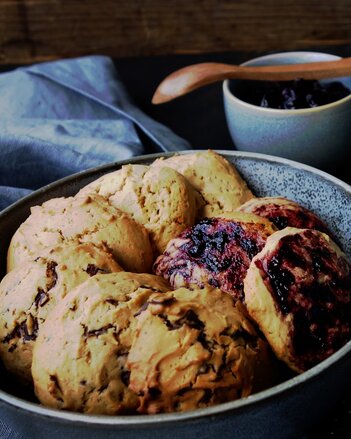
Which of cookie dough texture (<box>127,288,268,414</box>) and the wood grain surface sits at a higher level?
cookie dough texture (<box>127,288,268,414</box>)

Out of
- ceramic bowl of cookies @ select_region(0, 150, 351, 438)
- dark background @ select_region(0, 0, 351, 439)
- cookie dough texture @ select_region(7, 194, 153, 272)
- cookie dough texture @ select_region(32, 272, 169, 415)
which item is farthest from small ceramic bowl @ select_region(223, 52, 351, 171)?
dark background @ select_region(0, 0, 351, 439)

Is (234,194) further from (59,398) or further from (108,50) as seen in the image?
(108,50)

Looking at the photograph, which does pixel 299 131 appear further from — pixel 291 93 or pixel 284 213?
pixel 284 213

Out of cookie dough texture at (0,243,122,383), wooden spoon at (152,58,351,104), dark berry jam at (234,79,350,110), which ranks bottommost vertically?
cookie dough texture at (0,243,122,383)

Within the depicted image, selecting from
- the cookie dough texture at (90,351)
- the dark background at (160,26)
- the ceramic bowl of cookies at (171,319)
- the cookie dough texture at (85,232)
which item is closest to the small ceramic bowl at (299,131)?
the ceramic bowl of cookies at (171,319)

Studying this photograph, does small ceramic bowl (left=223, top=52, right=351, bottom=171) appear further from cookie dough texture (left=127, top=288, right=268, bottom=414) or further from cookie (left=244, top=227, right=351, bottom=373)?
cookie dough texture (left=127, top=288, right=268, bottom=414)

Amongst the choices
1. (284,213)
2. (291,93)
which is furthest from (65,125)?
(284,213)
